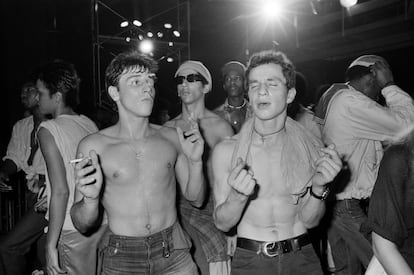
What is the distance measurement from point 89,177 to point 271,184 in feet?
4.06

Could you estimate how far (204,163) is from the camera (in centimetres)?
503

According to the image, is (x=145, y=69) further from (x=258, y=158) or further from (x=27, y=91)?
(x=27, y=91)

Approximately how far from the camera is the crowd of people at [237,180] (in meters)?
2.74

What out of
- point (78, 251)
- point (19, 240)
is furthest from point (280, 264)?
point (19, 240)

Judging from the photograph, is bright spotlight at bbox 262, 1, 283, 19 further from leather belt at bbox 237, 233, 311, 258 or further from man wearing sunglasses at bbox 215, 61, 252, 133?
leather belt at bbox 237, 233, 311, 258

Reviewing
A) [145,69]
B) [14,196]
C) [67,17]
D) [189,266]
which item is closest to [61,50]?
[67,17]

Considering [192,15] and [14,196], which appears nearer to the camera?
[14,196]

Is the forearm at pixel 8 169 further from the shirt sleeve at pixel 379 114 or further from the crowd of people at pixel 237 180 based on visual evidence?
the shirt sleeve at pixel 379 114

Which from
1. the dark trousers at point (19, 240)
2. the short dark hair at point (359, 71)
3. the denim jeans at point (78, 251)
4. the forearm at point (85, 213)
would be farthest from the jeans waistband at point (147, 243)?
the short dark hair at point (359, 71)

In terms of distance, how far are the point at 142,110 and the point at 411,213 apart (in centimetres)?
204

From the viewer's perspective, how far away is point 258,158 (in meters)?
3.29

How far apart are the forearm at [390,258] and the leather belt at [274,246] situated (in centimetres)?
87

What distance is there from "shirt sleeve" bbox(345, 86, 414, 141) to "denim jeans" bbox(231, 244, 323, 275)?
63.8 inches

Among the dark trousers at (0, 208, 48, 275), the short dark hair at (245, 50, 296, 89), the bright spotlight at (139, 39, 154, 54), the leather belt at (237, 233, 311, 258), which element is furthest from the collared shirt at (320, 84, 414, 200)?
the bright spotlight at (139, 39, 154, 54)
